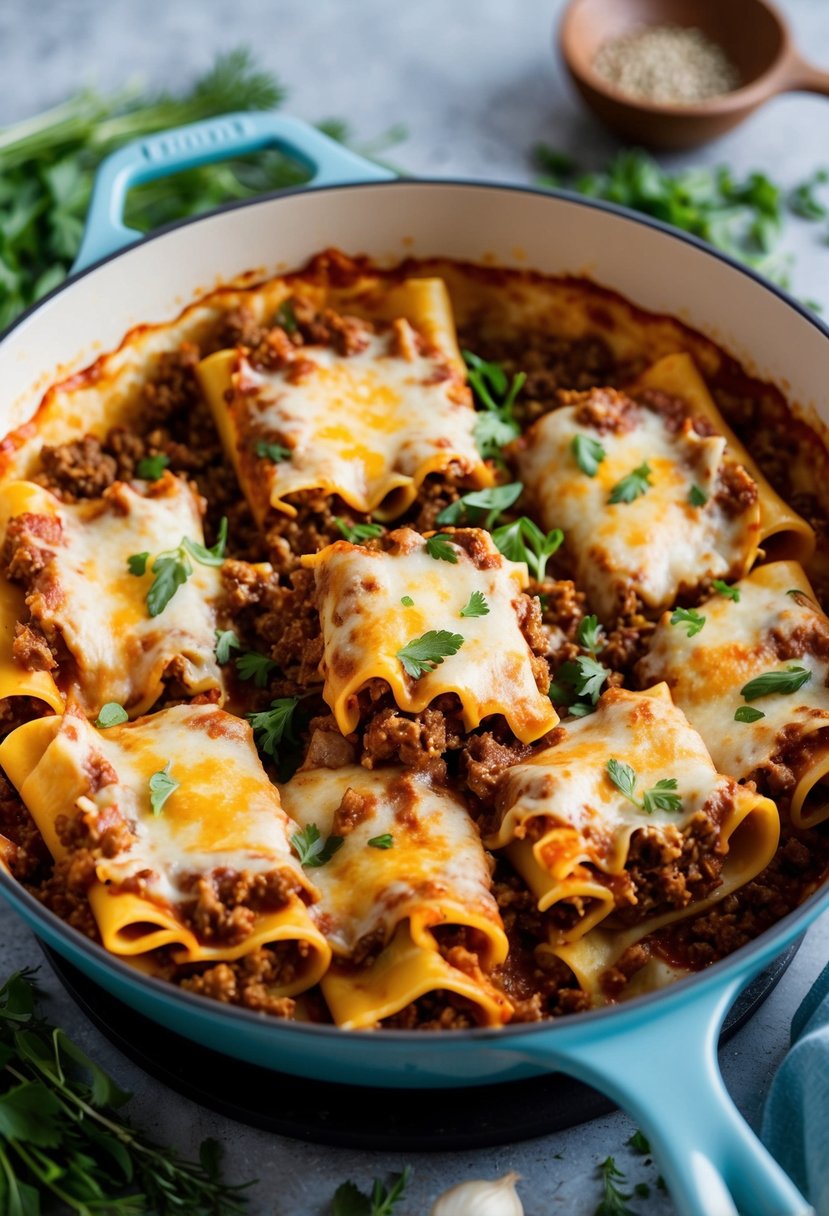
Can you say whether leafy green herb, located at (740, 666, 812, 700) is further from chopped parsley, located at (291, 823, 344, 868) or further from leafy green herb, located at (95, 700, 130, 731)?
leafy green herb, located at (95, 700, 130, 731)

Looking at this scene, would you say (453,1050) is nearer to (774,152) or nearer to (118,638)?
(118,638)

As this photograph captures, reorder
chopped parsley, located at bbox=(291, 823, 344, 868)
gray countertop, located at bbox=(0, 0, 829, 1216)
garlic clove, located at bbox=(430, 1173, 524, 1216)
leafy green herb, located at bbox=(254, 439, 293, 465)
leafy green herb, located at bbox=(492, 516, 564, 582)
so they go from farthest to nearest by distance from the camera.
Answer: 1. gray countertop, located at bbox=(0, 0, 829, 1216)
2. leafy green herb, located at bbox=(254, 439, 293, 465)
3. leafy green herb, located at bbox=(492, 516, 564, 582)
4. chopped parsley, located at bbox=(291, 823, 344, 868)
5. garlic clove, located at bbox=(430, 1173, 524, 1216)

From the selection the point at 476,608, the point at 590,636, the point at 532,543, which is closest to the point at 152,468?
the point at 532,543

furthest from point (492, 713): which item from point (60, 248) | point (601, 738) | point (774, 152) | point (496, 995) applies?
point (774, 152)

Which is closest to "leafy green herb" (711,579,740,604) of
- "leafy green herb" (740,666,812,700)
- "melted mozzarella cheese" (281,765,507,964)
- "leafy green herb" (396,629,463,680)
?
"leafy green herb" (740,666,812,700)

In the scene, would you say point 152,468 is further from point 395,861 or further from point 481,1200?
point 481,1200

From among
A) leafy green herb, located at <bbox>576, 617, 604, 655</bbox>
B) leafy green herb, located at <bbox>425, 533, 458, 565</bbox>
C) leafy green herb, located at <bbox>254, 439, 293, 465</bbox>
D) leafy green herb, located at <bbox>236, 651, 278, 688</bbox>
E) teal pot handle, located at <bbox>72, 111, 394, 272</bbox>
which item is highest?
teal pot handle, located at <bbox>72, 111, 394, 272</bbox>

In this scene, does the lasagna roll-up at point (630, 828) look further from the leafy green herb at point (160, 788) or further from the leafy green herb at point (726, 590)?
the leafy green herb at point (160, 788)
